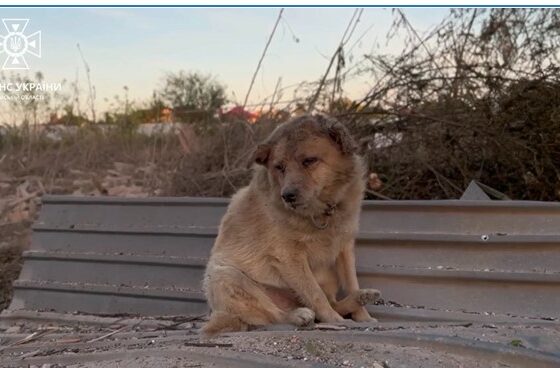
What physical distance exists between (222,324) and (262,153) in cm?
99

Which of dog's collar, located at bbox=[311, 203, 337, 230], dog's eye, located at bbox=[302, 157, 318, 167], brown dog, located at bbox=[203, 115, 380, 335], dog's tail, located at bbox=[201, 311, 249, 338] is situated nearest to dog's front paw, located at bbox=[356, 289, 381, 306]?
brown dog, located at bbox=[203, 115, 380, 335]

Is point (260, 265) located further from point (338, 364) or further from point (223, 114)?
point (223, 114)

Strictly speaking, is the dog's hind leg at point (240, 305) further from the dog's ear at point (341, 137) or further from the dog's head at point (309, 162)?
the dog's ear at point (341, 137)

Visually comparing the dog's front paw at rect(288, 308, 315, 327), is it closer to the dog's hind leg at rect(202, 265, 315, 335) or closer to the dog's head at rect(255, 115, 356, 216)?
the dog's hind leg at rect(202, 265, 315, 335)

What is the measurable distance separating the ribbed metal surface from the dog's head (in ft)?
2.37

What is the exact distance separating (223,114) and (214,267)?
347 cm

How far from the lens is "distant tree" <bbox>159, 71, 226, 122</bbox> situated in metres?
7.39

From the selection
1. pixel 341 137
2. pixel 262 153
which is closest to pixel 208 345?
pixel 262 153

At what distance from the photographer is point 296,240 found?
3893 mm

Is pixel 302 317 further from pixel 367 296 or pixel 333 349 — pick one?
pixel 333 349

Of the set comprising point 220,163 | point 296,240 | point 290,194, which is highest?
point 220,163

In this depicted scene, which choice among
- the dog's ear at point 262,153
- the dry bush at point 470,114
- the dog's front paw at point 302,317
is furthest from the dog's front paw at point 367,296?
the dry bush at point 470,114

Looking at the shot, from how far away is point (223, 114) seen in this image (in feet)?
23.8

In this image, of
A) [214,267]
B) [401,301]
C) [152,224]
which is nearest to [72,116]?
[152,224]
